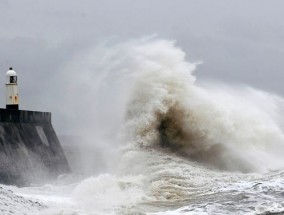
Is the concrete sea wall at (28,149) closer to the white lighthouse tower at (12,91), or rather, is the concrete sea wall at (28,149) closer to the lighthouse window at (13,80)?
the white lighthouse tower at (12,91)

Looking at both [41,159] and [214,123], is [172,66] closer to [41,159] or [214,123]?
[214,123]

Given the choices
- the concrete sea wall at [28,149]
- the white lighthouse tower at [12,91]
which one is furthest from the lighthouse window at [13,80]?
the concrete sea wall at [28,149]

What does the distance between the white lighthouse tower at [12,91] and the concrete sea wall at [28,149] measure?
82 cm

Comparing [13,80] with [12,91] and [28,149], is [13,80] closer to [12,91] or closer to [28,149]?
Result: [12,91]

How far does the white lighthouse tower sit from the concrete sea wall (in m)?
0.82

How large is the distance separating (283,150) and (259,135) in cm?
90

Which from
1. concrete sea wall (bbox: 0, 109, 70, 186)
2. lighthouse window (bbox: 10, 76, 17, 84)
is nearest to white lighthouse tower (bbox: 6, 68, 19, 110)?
lighthouse window (bbox: 10, 76, 17, 84)

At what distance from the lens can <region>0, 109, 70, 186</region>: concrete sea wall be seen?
16891mm

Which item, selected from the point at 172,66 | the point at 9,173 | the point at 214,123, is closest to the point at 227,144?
the point at 214,123

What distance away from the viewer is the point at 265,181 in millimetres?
13625

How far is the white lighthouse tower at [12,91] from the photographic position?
2087cm

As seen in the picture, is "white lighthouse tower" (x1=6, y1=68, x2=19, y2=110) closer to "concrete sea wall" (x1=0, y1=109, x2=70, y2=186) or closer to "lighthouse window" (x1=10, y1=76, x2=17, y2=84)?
"lighthouse window" (x1=10, y1=76, x2=17, y2=84)

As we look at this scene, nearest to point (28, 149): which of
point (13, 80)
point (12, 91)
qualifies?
point (12, 91)

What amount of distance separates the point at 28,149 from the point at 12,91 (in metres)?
3.06
